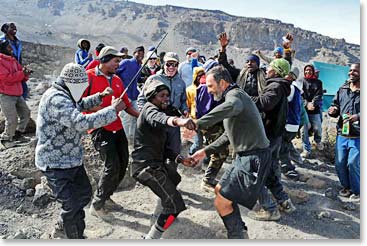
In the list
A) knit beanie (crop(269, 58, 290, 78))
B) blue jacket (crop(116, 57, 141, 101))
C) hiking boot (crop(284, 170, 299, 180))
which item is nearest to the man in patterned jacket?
knit beanie (crop(269, 58, 290, 78))

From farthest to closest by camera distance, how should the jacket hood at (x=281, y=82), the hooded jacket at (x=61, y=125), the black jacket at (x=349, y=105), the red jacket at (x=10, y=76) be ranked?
the red jacket at (x=10, y=76) → the black jacket at (x=349, y=105) → the jacket hood at (x=281, y=82) → the hooded jacket at (x=61, y=125)

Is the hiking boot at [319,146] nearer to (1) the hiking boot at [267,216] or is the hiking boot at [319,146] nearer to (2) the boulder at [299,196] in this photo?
(2) the boulder at [299,196]

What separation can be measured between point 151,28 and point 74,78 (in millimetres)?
21104

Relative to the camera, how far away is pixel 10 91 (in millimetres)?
5449

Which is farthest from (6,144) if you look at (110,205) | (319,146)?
(319,146)

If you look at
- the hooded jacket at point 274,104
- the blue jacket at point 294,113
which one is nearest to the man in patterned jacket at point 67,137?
the hooded jacket at point 274,104

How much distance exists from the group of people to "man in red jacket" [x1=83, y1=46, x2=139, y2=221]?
0.03ft

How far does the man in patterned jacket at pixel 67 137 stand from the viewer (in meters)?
2.93

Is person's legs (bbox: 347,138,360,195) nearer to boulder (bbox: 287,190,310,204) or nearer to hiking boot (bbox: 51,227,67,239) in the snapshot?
boulder (bbox: 287,190,310,204)

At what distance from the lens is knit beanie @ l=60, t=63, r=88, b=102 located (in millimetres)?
3047

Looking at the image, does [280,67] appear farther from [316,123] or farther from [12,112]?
[12,112]

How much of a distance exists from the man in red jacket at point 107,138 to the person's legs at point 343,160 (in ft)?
9.29

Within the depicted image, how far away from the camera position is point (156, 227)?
353 cm

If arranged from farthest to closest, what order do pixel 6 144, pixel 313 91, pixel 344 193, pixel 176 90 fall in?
1. pixel 313 91
2. pixel 6 144
3. pixel 344 193
4. pixel 176 90
